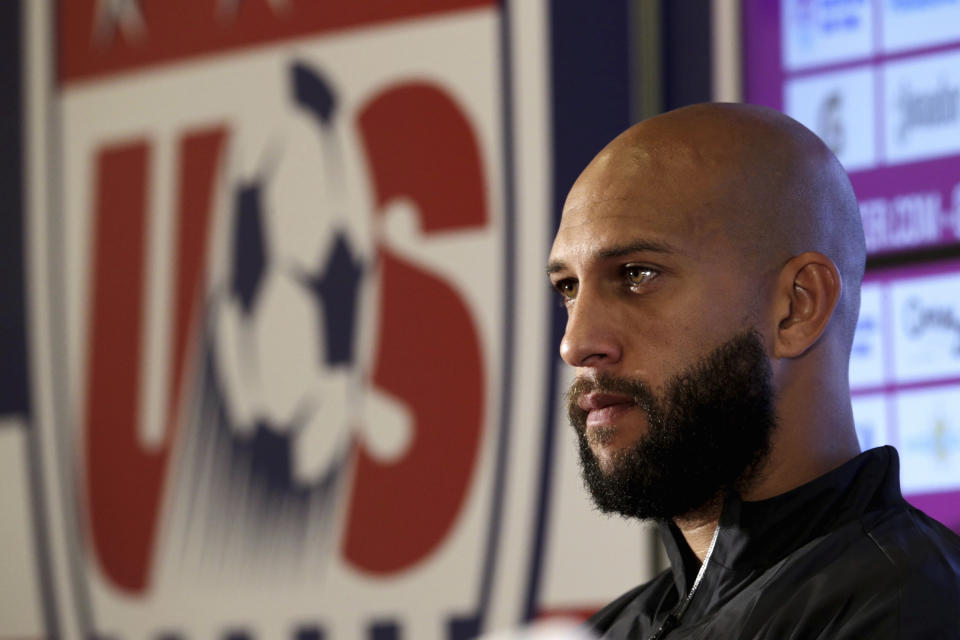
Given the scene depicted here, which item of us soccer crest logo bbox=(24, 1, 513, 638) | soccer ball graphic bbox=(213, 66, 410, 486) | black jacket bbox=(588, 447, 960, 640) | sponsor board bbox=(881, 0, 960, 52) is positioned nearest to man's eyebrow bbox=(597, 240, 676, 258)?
black jacket bbox=(588, 447, 960, 640)

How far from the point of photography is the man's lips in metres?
1.19

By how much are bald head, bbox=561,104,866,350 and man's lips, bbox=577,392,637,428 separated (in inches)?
6.0

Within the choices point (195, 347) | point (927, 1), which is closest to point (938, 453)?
point (927, 1)

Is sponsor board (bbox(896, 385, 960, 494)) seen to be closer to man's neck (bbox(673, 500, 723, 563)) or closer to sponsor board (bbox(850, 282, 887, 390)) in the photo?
sponsor board (bbox(850, 282, 887, 390))

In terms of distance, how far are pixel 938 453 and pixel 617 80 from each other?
2.50 feet

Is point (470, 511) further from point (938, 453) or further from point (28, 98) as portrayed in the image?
point (28, 98)

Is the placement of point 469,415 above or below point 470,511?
above

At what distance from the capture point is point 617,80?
214 centimetres

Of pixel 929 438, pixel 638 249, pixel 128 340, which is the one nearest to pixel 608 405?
pixel 638 249

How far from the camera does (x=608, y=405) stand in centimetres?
120

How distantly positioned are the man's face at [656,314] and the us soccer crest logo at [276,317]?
3.33 feet

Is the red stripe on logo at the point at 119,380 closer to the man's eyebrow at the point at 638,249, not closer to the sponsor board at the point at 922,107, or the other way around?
the sponsor board at the point at 922,107

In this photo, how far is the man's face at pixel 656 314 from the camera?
118 cm

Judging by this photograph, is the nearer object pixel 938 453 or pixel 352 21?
pixel 938 453
